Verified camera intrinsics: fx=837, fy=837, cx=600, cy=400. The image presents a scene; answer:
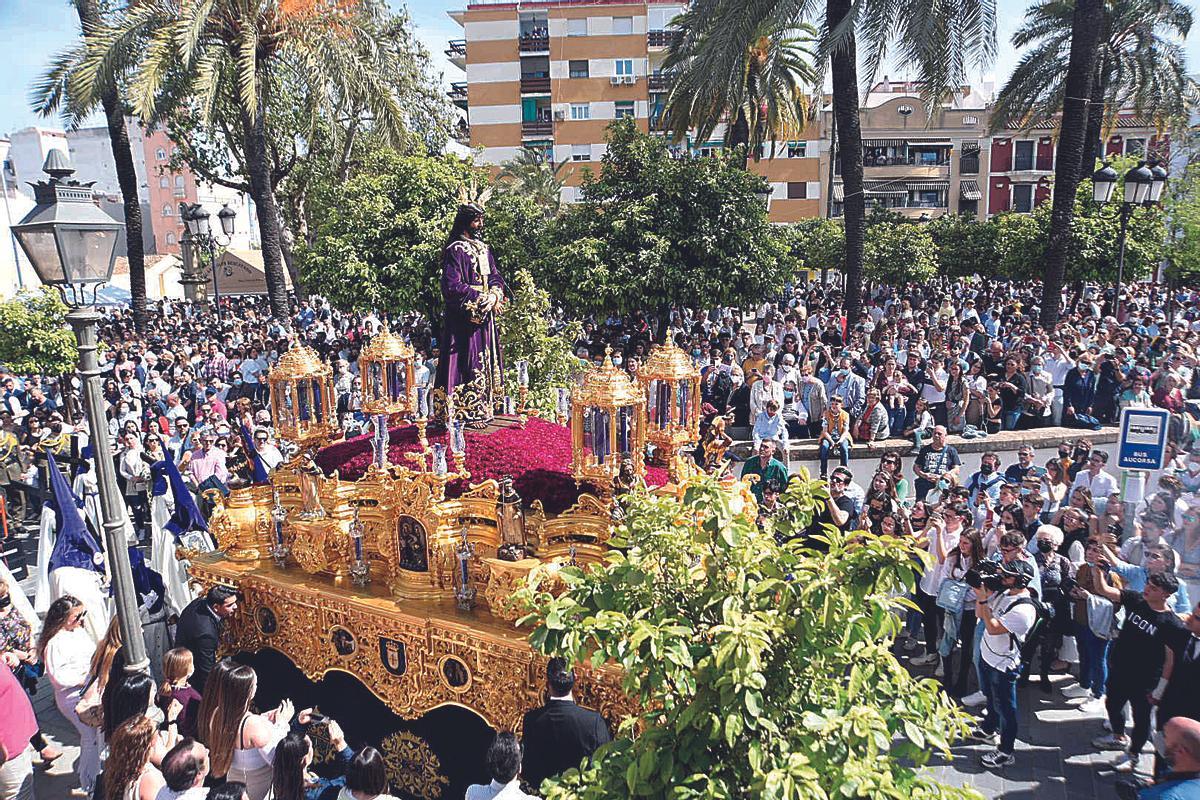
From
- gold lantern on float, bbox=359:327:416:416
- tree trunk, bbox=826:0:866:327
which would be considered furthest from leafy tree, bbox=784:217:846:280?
gold lantern on float, bbox=359:327:416:416

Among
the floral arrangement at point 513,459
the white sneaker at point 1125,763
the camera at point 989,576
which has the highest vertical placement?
the floral arrangement at point 513,459

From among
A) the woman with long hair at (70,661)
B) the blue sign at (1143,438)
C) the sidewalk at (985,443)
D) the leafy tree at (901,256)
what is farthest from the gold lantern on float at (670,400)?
the leafy tree at (901,256)

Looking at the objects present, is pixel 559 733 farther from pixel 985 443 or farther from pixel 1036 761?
pixel 985 443

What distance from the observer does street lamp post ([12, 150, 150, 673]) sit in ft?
15.2

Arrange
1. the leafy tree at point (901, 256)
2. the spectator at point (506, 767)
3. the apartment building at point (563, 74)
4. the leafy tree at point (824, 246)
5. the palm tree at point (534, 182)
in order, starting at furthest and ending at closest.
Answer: the apartment building at point (563, 74) → the leafy tree at point (824, 246) → the palm tree at point (534, 182) → the leafy tree at point (901, 256) → the spectator at point (506, 767)

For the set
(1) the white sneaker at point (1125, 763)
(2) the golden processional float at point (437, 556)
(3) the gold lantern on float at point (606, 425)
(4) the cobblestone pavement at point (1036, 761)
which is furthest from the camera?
(1) the white sneaker at point (1125, 763)

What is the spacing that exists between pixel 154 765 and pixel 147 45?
1645 cm

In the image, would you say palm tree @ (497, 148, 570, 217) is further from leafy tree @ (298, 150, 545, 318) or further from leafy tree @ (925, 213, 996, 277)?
leafy tree @ (925, 213, 996, 277)

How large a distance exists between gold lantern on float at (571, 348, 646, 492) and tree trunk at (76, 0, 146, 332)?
1691 centimetres

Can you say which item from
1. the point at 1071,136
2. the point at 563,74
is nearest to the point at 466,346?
the point at 1071,136

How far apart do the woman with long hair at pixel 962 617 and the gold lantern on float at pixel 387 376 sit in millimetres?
4901

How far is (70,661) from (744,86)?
19.4m

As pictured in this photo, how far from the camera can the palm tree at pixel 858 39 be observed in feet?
47.4

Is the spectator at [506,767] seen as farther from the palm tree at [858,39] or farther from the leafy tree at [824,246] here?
the leafy tree at [824,246]
